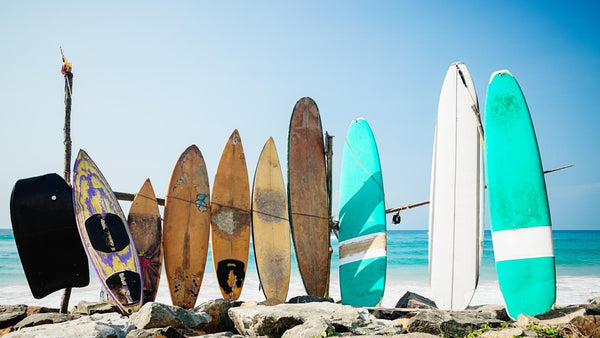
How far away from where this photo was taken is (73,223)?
471 centimetres

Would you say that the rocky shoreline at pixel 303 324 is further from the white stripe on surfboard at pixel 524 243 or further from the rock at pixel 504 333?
the white stripe on surfboard at pixel 524 243

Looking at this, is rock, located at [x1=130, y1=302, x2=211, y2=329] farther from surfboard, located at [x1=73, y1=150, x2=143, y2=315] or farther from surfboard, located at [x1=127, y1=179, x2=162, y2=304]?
surfboard, located at [x1=127, y1=179, x2=162, y2=304]

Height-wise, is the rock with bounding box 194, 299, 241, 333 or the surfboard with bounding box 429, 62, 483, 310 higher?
the surfboard with bounding box 429, 62, 483, 310

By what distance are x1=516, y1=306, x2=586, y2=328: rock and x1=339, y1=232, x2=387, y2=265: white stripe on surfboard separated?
5.78 feet

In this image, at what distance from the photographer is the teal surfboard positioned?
5.25 meters

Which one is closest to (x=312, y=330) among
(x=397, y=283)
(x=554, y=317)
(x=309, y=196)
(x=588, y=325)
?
(x=588, y=325)

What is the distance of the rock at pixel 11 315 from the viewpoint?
4.29 m

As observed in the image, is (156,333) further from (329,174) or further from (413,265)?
(413,265)

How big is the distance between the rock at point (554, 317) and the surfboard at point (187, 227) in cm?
327

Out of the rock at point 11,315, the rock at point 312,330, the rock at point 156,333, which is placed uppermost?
the rock at point 312,330

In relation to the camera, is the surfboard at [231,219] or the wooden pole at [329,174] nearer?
the surfboard at [231,219]

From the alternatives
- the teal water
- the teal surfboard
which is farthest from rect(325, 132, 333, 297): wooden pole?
the teal water

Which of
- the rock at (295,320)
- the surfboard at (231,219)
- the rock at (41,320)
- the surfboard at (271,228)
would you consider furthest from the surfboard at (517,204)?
the rock at (41,320)

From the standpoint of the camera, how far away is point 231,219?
5473 mm
